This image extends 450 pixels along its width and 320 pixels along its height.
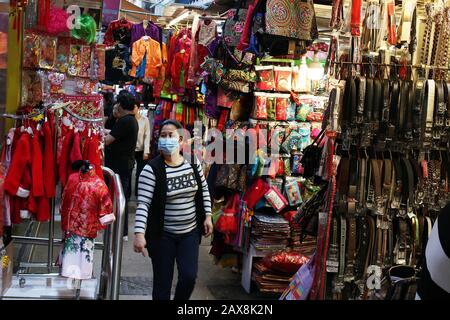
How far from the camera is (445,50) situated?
4.15 metres

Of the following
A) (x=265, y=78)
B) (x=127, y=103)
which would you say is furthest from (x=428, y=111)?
(x=127, y=103)

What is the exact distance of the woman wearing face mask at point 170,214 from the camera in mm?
4141

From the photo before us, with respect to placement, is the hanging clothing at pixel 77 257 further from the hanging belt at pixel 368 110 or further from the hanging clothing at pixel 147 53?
the hanging clothing at pixel 147 53

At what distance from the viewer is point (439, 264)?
6.26ft

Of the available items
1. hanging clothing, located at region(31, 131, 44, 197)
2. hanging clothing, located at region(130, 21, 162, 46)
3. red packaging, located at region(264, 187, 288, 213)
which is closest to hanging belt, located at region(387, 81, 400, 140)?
red packaging, located at region(264, 187, 288, 213)

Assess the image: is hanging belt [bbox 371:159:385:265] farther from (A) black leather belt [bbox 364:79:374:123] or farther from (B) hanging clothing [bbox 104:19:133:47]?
(B) hanging clothing [bbox 104:19:133:47]

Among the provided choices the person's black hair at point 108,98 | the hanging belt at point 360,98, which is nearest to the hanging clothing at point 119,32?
the person's black hair at point 108,98

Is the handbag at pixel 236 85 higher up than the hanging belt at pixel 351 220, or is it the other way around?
the handbag at pixel 236 85

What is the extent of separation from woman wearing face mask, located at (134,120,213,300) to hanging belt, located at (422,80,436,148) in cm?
161

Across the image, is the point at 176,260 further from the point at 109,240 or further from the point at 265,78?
the point at 265,78

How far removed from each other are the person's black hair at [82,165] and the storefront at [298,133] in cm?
29

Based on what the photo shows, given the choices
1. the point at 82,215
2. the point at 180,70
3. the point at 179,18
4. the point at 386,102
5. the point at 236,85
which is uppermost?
the point at 179,18

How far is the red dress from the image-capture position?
410 cm

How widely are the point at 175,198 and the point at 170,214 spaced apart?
12 centimetres
